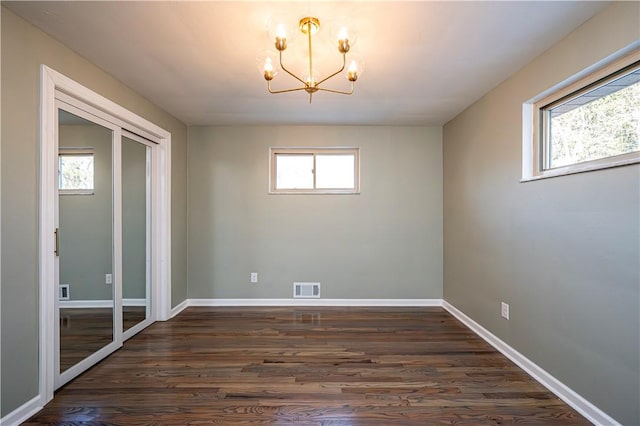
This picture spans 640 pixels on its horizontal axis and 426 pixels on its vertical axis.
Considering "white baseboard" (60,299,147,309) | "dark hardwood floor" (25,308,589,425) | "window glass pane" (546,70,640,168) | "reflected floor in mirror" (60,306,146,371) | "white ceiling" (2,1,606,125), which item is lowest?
"dark hardwood floor" (25,308,589,425)

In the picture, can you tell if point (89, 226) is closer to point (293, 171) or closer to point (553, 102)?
point (293, 171)

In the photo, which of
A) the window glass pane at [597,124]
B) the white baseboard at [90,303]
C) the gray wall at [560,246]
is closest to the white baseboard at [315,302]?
the gray wall at [560,246]

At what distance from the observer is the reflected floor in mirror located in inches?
82.2

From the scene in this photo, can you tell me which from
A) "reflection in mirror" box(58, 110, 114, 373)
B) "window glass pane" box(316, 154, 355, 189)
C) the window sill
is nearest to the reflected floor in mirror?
"reflection in mirror" box(58, 110, 114, 373)

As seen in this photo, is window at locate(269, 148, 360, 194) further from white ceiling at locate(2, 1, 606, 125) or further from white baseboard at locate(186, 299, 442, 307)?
white baseboard at locate(186, 299, 442, 307)

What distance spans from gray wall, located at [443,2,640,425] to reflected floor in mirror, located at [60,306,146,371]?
3428 mm

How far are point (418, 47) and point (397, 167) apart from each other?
193cm

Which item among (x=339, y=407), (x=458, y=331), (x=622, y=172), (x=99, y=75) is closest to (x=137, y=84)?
(x=99, y=75)

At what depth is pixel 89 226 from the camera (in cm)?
229

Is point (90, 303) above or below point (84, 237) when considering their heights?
below

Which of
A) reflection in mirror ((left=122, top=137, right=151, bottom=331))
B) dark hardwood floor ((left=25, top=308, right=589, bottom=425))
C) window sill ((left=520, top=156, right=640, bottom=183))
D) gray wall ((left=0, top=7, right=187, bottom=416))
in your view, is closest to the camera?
window sill ((left=520, top=156, right=640, bottom=183))

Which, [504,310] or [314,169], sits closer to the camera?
[504,310]

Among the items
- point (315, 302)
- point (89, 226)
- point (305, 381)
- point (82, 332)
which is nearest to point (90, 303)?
point (82, 332)

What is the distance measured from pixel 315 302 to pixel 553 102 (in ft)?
10.3
